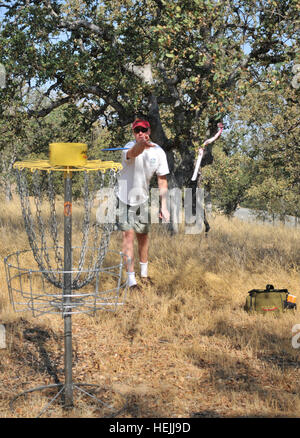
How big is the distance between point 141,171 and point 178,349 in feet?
7.33

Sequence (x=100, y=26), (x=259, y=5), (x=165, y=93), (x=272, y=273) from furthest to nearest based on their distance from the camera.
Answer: (x=165, y=93), (x=100, y=26), (x=259, y=5), (x=272, y=273)

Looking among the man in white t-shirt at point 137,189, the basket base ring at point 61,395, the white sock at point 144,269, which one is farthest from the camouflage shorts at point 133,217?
the basket base ring at point 61,395

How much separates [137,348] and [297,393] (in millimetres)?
1556

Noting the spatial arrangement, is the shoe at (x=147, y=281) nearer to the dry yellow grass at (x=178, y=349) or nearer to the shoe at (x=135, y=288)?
the dry yellow grass at (x=178, y=349)

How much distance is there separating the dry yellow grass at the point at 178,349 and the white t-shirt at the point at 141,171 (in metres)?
1.16

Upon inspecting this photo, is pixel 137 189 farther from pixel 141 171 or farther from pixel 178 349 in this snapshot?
pixel 178 349

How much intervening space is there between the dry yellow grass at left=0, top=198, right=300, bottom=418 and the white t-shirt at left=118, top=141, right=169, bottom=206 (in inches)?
45.7

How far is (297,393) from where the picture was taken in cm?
355

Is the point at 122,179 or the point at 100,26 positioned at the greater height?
the point at 100,26

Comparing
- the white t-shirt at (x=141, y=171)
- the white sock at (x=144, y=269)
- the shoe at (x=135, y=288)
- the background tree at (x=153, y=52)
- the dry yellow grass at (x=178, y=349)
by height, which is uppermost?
the background tree at (x=153, y=52)

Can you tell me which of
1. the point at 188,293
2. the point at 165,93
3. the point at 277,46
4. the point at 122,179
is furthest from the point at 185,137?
the point at 188,293

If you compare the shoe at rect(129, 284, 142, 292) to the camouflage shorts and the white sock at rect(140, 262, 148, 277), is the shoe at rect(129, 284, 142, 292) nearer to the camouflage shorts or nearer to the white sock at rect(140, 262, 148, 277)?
the white sock at rect(140, 262, 148, 277)

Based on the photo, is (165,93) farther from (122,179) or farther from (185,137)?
(122,179)

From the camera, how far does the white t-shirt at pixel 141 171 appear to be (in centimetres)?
574
